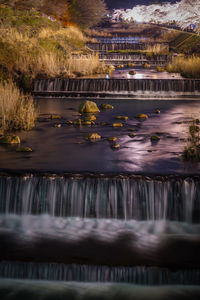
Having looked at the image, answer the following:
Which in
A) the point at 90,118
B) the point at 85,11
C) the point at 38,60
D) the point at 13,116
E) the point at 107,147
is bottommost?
the point at 107,147

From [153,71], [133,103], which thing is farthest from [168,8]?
[133,103]

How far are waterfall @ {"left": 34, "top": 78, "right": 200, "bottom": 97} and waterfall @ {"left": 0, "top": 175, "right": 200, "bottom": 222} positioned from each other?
1359cm

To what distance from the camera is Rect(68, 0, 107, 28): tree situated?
5912 cm

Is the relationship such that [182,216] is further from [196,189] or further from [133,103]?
[133,103]

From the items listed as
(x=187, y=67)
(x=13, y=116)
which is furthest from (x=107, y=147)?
(x=187, y=67)

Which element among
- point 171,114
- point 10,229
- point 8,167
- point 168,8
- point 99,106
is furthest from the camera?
point 168,8

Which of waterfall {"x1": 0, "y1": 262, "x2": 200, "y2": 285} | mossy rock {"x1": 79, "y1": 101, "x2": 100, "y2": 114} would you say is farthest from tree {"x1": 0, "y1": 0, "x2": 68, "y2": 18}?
waterfall {"x1": 0, "y1": 262, "x2": 200, "y2": 285}

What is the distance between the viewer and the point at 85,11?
60188mm

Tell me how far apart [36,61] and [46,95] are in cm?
310

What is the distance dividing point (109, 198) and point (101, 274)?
6.73ft

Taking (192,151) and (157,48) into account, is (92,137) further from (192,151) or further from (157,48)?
(157,48)

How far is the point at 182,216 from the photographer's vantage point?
10.3 metres

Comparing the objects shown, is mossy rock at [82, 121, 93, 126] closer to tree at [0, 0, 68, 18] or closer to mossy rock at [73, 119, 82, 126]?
mossy rock at [73, 119, 82, 126]

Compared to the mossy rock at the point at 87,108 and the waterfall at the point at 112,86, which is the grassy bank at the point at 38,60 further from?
the mossy rock at the point at 87,108
